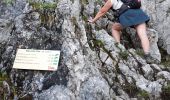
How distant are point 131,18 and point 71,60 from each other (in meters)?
2.48

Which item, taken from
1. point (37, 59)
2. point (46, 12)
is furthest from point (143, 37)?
point (37, 59)

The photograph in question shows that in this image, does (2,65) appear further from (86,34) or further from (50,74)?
(86,34)

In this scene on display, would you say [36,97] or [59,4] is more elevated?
Result: [59,4]

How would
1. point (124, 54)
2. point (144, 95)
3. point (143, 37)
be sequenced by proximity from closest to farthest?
point (144, 95), point (124, 54), point (143, 37)

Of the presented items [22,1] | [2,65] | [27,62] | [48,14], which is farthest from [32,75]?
[22,1]

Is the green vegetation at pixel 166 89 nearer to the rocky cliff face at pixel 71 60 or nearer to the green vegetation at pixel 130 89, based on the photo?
the rocky cliff face at pixel 71 60

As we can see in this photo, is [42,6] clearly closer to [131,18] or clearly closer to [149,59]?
[131,18]

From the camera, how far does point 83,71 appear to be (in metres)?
7.50

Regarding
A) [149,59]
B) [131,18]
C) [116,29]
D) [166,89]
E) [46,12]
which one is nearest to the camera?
[166,89]

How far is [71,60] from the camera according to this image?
7.54m

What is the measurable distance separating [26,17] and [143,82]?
3029 millimetres

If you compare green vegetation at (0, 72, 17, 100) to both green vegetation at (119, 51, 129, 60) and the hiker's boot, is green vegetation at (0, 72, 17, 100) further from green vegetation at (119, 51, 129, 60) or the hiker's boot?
the hiker's boot

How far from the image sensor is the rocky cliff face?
23.9 ft

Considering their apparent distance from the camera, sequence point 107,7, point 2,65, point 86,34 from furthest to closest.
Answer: point 107,7 → point 86,34 → point 2,65
